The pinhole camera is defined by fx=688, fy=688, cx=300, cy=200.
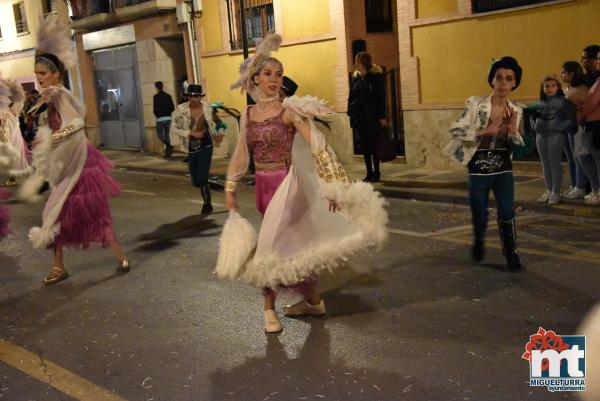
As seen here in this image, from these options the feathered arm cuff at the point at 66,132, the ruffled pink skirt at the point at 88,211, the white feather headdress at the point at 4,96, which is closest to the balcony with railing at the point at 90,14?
the white feather headdress at the point at 4,96

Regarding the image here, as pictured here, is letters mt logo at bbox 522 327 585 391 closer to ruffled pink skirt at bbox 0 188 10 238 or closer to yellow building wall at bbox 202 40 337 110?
ruffled pink skirt at bbox 0 188 10 238

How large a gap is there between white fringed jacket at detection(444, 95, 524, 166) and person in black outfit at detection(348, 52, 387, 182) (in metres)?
5.40

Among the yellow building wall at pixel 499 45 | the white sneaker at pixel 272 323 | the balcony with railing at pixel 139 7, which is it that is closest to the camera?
the white sneaker at pixel 272 323

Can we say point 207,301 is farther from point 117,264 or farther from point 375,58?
point 375,58

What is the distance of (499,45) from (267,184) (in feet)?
26.7

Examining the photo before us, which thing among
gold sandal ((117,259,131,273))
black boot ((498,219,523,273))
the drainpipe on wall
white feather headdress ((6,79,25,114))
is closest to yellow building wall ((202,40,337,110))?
the drainpipe on wall

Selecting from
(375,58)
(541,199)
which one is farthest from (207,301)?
(375,58)

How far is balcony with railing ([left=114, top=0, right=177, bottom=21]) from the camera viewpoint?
19344 mm

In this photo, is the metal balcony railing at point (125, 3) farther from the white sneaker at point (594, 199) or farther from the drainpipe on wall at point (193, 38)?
the white sneaker at point (594, 199)

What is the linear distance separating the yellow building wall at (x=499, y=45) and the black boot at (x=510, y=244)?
5.81 metres

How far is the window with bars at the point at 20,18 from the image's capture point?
2840 centimetres

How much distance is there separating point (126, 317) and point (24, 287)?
1695 millimetres

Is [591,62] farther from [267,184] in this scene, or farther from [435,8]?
[267,184]

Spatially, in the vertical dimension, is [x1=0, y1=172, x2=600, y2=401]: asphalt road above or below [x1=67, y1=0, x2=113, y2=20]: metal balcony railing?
below
